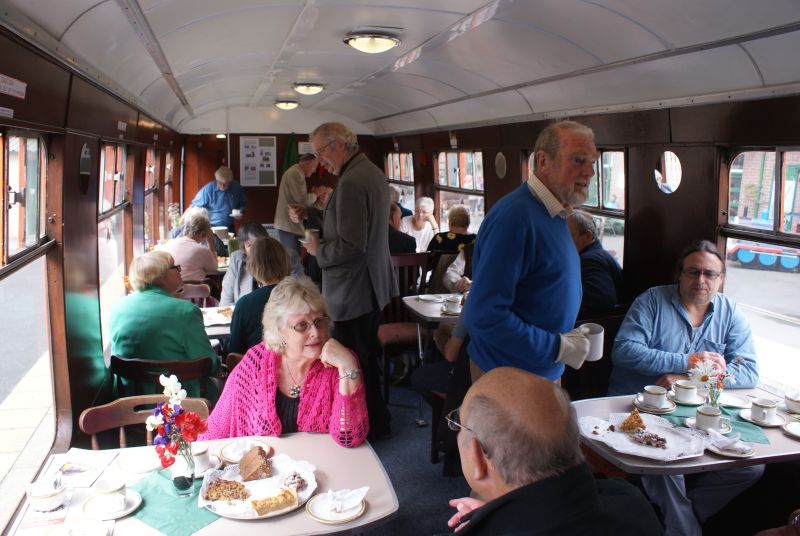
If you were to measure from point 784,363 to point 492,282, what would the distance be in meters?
2.26

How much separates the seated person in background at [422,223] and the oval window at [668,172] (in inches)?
151

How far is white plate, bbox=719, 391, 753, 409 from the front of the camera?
10.2 ft

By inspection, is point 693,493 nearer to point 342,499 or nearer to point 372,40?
point 342,499

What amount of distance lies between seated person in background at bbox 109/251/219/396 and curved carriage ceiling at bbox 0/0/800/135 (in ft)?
3.53

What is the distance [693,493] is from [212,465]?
2264 mm

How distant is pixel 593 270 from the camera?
4457mm

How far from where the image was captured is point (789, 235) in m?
3.53

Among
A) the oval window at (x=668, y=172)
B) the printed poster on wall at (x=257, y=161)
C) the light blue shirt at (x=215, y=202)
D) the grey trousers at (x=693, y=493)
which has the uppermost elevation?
the printed poster on wall at (x=257, y=161)

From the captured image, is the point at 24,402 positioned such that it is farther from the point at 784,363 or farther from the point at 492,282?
the point at 784,363

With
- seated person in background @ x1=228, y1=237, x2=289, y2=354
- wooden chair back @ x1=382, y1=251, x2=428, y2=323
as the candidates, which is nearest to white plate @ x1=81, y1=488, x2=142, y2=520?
seated person in background @ x1=228, y1=237, x2=289, y2=354

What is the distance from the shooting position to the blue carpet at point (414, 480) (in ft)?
11.7

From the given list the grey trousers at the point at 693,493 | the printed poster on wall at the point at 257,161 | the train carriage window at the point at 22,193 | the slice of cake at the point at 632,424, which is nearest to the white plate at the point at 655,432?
the slice of cake at the point at 632,424

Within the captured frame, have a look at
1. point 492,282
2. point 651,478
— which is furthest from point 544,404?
point 651,478

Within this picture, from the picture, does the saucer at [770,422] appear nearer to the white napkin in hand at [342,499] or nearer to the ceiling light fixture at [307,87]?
the white napkin in hand at [342,499]
